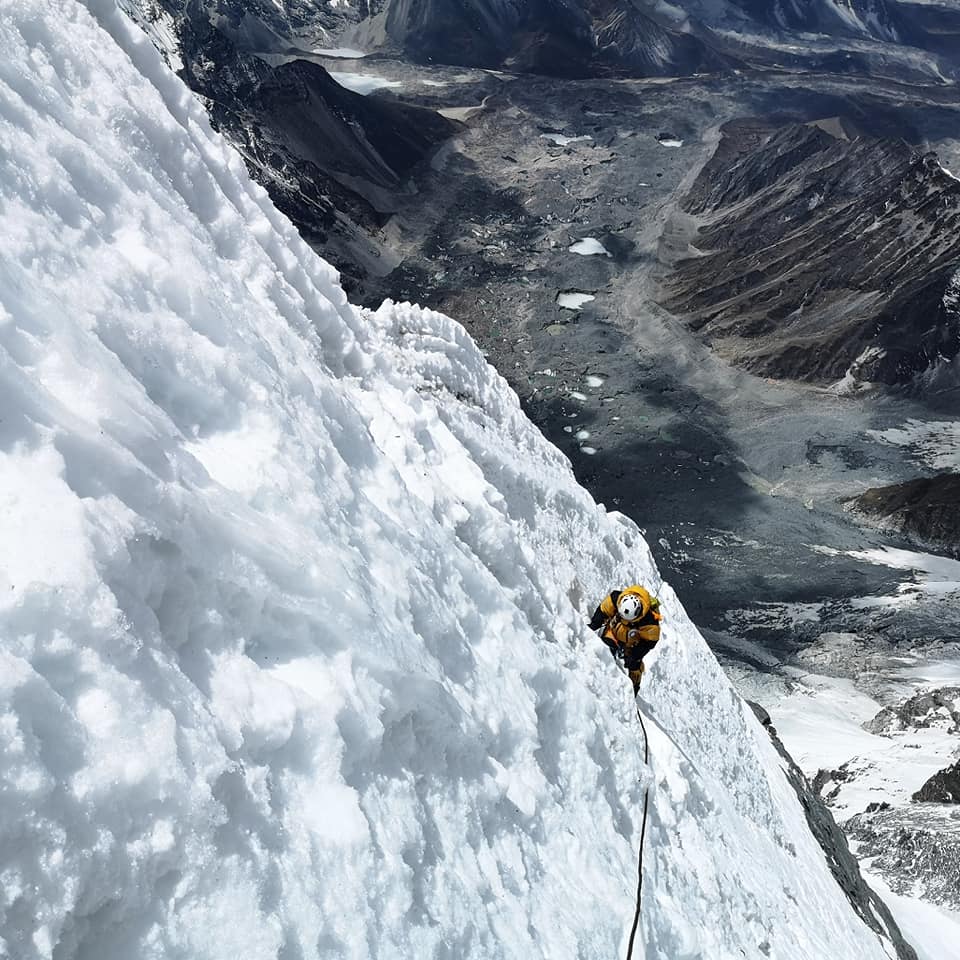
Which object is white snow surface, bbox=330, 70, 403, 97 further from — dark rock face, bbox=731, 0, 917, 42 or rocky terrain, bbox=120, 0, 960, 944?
dark rock face, bbox=731, 0, 917, 42

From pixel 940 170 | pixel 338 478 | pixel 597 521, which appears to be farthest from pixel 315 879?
pixel 940 170

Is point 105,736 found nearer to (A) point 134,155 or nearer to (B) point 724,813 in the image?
(A) point 134,155

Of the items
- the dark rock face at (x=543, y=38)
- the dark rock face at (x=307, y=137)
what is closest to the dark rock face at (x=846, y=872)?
the dark rock face at (x=307, y=137)

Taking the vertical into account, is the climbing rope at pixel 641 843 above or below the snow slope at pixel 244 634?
below

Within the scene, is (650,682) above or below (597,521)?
below

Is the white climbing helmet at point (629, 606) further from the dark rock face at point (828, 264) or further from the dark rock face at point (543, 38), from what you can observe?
the dark rock face at point (543, 38)

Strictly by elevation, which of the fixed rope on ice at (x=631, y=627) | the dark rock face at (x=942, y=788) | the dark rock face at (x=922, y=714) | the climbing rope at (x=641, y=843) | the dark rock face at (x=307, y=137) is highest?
the dark rock face at (x=307, y=137)

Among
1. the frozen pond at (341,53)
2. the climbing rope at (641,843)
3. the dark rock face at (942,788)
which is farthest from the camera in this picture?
the frozen pond at (341,53)

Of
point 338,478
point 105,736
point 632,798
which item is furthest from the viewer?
point 632,798
